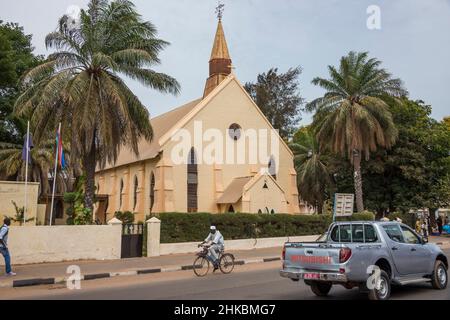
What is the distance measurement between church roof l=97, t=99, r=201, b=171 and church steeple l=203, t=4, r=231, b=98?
2956mm

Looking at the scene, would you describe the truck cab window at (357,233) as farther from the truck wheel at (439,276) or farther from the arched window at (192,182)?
the arched window at (192,182)

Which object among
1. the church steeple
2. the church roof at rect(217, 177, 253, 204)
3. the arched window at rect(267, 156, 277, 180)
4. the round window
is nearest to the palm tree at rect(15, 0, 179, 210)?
the church roof at rect(217, 177, 253, 204)

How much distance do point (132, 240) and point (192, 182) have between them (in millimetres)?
12841

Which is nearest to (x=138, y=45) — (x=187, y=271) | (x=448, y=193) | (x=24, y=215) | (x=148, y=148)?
(x=24, y=215)

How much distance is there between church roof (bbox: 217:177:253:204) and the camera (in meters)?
32.6

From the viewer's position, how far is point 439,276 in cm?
1060

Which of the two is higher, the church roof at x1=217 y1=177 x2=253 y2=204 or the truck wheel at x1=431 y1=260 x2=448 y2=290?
the church roof at x1=217 y1=177 x2=253 y2=204

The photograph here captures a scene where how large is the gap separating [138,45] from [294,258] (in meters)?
17.2

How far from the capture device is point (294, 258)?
31.7 feet

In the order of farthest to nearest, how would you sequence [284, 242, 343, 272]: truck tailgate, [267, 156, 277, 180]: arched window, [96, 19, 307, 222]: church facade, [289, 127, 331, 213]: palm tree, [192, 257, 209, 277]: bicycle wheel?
[289, 127, 331, 213]: palm tree, [267, 156, 277, 180]: arched window, [96, 19, 307, 222]: church facade, [192, 257, 209, 277]: bicycle wheel, [284, 242, 343, 272]: truck tailgate

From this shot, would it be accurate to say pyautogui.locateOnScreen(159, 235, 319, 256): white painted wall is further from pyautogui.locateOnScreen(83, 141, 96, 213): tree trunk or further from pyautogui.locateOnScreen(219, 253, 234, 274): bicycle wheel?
pyautogui.locateOnScreen(219, 253, 234, 274): bicycle wheel

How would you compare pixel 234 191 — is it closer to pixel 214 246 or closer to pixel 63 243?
pixel 63 243

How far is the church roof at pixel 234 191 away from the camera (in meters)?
32.6
